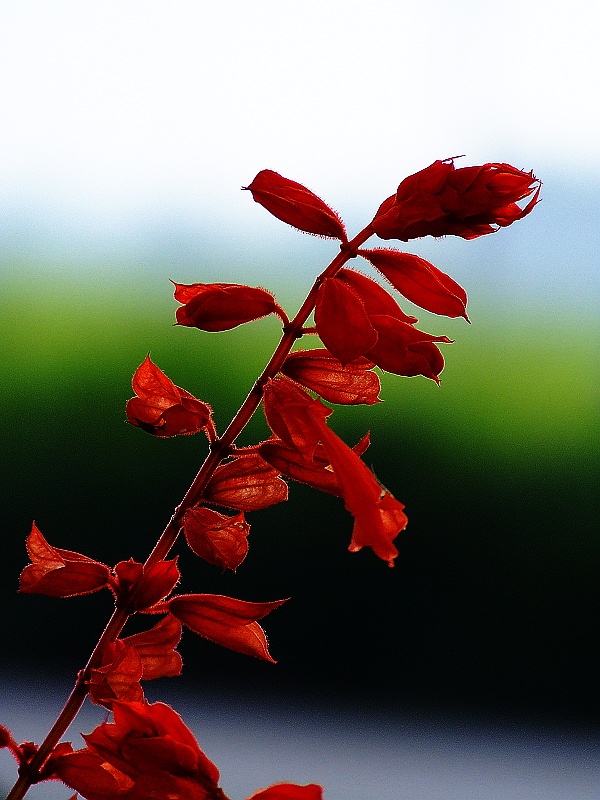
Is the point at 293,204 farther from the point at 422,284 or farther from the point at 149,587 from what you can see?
the point at 149,587

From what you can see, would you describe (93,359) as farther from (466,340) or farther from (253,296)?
(253,296)

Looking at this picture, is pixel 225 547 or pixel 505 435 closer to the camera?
pixel 225 547

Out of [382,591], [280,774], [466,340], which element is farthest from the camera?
[466,340]

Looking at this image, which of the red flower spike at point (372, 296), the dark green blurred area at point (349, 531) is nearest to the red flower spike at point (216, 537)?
the red flower spike at point (372, 296)

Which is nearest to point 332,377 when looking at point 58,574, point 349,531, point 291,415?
point 291,415

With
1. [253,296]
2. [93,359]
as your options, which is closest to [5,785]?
[253,296]

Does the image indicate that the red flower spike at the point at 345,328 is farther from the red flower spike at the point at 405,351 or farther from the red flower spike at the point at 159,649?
the red flower spike at the point at 159,649
